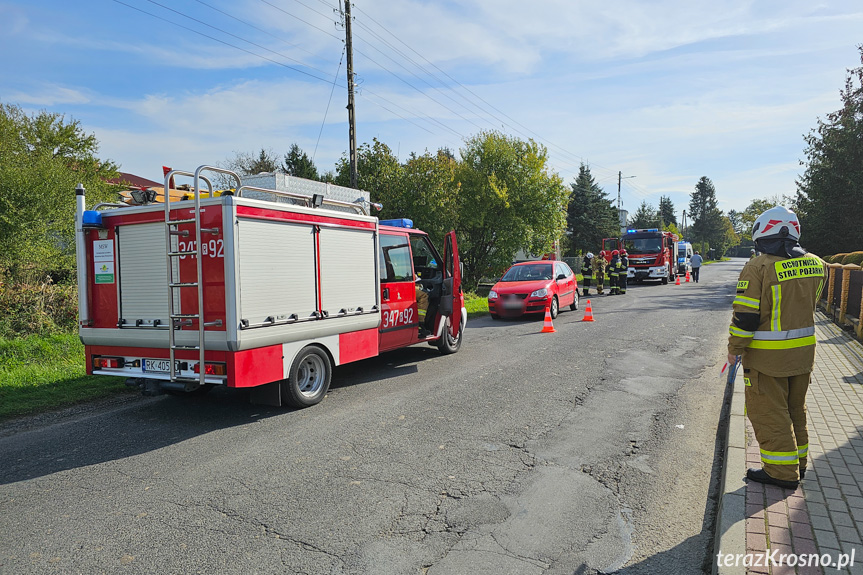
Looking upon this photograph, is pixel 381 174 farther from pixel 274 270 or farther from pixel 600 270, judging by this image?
pixel 274 270

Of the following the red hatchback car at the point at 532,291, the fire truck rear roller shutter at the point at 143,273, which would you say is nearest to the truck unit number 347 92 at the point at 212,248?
the fire truck rear roller shutter at the point at 143,273

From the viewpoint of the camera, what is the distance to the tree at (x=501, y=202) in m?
26.0

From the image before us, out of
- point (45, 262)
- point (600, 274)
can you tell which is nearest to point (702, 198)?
point (600, 274)

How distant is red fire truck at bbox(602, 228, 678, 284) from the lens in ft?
95.3

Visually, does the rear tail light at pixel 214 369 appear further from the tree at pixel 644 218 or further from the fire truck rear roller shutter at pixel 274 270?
the tree at pixel 644 218

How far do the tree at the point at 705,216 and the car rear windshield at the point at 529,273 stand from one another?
96.7 m

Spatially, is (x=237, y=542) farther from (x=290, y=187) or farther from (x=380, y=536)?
(x=290, y=187)

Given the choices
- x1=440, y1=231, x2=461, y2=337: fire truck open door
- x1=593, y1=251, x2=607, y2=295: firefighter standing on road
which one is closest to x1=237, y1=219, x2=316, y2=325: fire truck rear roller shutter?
x1=440, y1=231, x2=461, y2=337: fire truck open door

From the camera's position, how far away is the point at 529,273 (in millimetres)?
16016

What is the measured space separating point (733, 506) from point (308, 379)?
4.79 meters

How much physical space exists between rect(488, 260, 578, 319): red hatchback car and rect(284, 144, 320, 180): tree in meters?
33.3

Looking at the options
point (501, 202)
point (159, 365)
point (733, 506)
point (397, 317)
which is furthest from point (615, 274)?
point (733, 506)

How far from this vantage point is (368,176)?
23.3m

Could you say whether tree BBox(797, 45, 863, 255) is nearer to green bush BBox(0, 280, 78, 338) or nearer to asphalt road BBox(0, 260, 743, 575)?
asphalt road BBox(0, 260, 743, 575)
